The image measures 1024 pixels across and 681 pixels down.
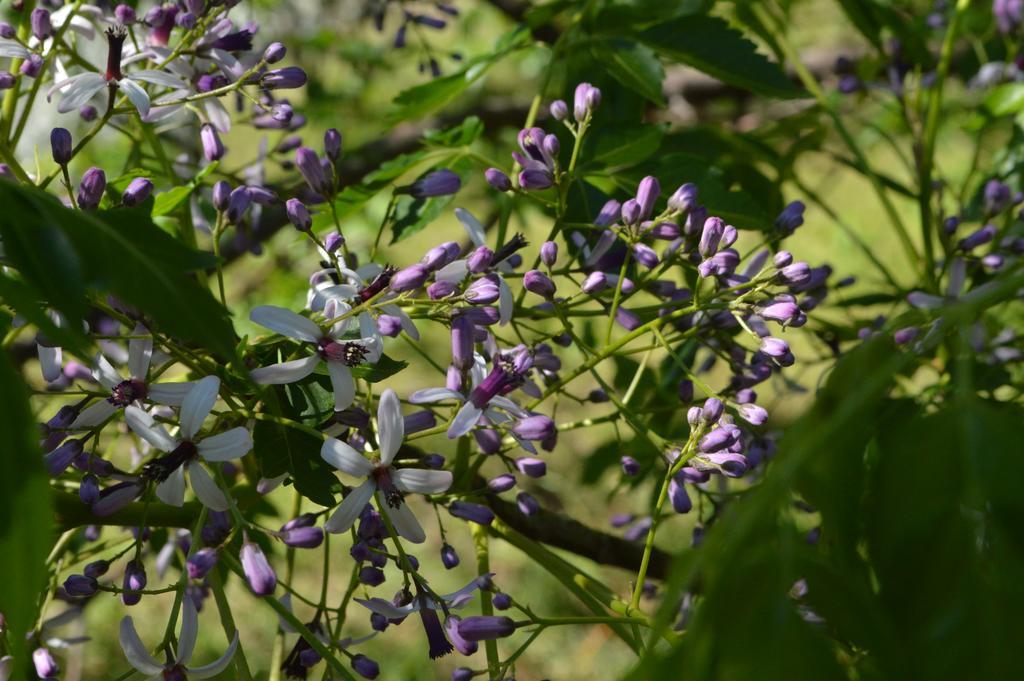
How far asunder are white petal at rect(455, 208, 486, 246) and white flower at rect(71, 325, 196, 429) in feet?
1.37

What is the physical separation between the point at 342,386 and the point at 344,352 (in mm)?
41

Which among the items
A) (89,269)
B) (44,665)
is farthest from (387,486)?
(44,665)

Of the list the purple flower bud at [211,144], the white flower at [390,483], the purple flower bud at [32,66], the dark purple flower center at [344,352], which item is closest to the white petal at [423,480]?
the white flower at [390,483]

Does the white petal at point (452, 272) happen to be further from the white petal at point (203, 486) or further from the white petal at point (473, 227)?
the white petal at point (203, 486)

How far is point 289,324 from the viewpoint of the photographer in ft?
3.31

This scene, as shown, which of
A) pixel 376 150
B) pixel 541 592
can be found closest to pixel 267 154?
pixel 376 150

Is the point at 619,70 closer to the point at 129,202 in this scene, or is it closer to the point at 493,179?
the point at 493,179

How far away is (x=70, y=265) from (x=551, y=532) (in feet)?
3.06

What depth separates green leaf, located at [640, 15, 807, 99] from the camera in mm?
1484

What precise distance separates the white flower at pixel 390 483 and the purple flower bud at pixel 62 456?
291 millimetres

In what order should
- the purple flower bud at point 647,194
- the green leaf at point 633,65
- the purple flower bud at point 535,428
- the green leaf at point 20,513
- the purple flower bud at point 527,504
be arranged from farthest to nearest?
the green leaf at point 633,65, the purple flower bud at point 527,504, the purple flower bud at point 647,194, the purple flower bud at point 535,428, the green leaf at point 20,513

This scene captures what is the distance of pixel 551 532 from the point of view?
148cm

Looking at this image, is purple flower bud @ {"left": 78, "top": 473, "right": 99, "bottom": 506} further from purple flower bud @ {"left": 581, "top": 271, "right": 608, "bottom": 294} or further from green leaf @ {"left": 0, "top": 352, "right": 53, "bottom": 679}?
purple flower bud @ {"left": 581, "top": 271, "right": 608, "bottom": 294}

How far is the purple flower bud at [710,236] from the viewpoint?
112 cm
